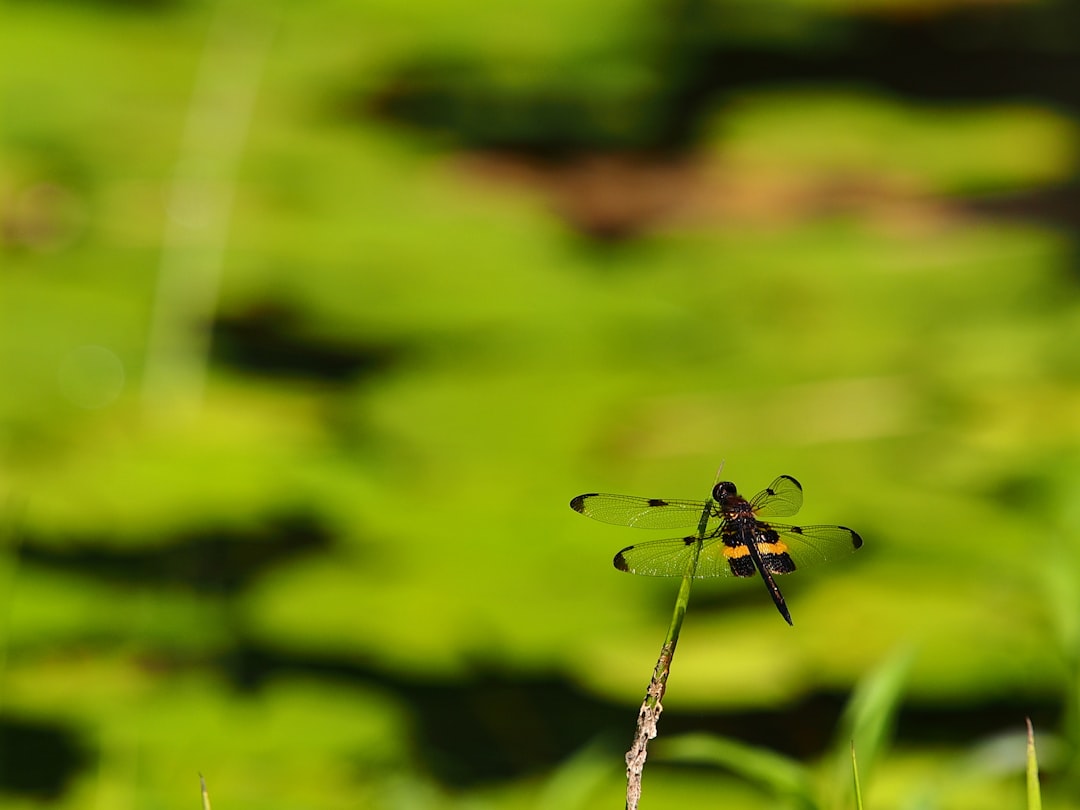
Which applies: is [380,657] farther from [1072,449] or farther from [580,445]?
[1072,449]

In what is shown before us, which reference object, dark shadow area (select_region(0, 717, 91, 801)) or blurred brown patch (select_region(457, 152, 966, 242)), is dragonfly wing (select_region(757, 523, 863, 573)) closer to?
dark shadow area (select_region(0, 717, 91, 801))

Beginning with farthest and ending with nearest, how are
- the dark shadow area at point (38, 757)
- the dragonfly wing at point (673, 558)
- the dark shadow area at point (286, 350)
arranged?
1. the dark shadow area at point (286, 350)
2. the dark shadow area at point (38, 757)
3. the dragonfly wing at point (673, 558)

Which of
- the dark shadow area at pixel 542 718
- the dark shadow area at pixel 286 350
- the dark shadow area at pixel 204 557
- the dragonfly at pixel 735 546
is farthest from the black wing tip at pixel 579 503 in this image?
the dark shadow area at pixel 286 350

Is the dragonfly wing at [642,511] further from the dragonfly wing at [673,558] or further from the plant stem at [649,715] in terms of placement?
the plant stem at [649,715]

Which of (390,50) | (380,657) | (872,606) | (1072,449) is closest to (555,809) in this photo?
(380,657)

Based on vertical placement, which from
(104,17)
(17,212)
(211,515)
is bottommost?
(211,515)

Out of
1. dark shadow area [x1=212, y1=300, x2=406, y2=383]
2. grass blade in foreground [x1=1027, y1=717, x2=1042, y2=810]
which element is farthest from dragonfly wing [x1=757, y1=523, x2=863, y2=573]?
dark shadow area [x1=212, y1=300, x2=406, y2=383]

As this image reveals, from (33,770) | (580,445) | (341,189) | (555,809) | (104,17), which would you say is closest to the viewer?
(555,809)
